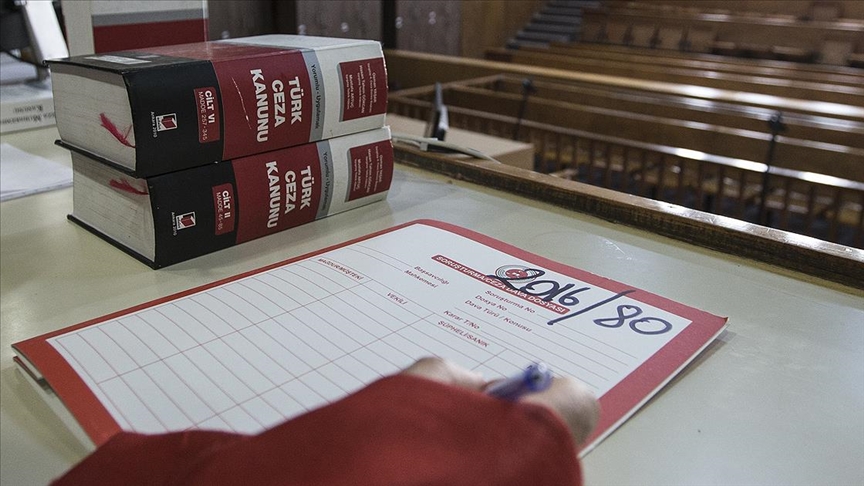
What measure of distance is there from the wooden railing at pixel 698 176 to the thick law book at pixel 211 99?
209cm

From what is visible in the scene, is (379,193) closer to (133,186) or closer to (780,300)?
(133,186)

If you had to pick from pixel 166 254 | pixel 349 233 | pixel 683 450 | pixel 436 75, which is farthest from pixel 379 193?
pixel 436 75

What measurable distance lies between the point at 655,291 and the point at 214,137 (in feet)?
1.51

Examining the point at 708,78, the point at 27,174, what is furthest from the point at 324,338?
the point at 708,78

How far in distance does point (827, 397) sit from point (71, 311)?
639 mm

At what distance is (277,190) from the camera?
78 cm

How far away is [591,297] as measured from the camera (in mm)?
644

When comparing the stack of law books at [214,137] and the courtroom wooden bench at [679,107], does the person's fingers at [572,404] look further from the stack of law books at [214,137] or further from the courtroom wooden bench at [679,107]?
the courtroom wooden bench at [679,107]

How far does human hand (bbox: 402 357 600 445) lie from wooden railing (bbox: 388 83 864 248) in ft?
7.90

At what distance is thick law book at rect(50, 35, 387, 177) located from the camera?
659 mm

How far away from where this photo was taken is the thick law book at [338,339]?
0.48 metres

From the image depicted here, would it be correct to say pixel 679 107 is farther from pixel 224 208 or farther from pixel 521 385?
pixel 521 385

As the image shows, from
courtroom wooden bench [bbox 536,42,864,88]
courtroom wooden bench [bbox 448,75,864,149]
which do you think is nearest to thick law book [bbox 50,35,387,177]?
courtroom wooden bench [bbox 448,75,864,149]

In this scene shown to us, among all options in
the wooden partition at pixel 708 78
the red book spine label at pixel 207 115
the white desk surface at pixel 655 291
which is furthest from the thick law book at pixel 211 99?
the wooden partition at pixel 708 78
